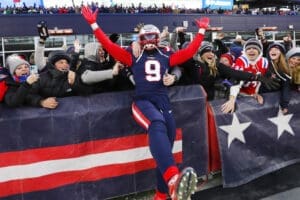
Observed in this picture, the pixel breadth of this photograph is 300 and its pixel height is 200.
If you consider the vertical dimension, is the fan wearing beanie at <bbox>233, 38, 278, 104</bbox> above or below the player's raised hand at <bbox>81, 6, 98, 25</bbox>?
below

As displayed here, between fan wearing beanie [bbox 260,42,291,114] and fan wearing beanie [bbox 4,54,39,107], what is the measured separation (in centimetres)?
274

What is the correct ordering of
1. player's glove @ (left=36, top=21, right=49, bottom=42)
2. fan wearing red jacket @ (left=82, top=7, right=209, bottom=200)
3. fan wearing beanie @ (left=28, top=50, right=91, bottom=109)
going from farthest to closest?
player's glove @ (left=36, top=21, right=49, bottom=42) < fan wearing beanie @ (left=28, top=50, right=91, bottom=109) < fan wearing red jacket @ (left=82, top=7, right=209, bottom=200)

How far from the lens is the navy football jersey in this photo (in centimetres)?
387

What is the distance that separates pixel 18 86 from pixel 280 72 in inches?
120

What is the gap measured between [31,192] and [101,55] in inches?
76.8

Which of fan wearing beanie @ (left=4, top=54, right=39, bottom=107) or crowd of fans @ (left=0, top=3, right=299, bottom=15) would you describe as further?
→ crowd of fans @ (left=0, top=3, right=299, bottom=15)

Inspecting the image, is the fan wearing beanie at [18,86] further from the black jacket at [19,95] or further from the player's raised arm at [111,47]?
the player's raised arm at [111,47]

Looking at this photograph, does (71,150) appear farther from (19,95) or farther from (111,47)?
(111,47)

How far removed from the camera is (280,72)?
4988mm

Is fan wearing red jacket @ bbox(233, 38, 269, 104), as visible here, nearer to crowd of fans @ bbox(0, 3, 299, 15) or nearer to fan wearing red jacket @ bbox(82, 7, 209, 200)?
fan wearing red jacket @ bbox(82, 7, 209, 200)

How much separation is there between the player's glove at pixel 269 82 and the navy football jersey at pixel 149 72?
1334 millimetres

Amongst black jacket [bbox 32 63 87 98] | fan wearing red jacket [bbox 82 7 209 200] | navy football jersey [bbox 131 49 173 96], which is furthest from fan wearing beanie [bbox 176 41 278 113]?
black jacket [bbox 32 63 87 98]

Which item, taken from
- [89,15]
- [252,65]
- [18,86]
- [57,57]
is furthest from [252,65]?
[18,86]

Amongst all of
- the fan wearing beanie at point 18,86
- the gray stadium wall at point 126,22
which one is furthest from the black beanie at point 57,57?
the gray stadium wall at point 126,22
